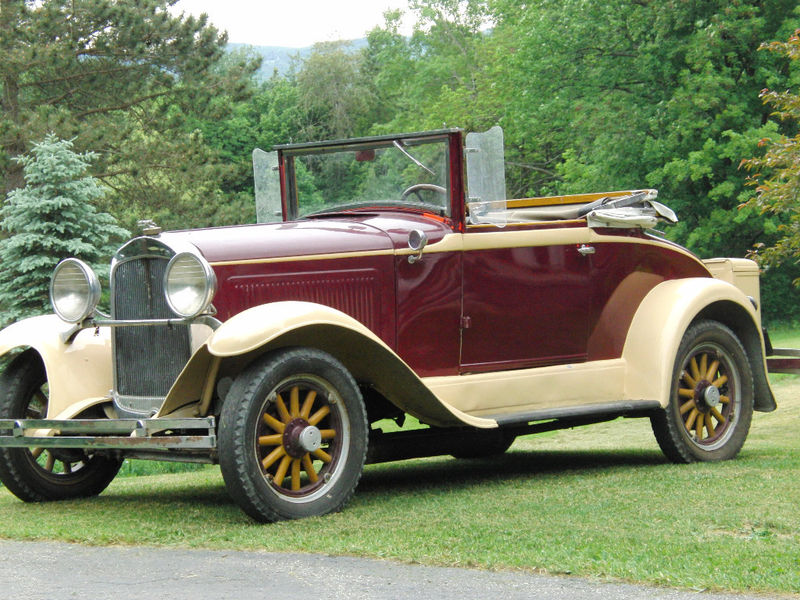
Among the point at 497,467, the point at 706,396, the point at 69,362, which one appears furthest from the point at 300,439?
the point at 706,396

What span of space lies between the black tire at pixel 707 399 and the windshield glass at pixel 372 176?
2012mm

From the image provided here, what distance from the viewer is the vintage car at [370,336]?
18.9 ft

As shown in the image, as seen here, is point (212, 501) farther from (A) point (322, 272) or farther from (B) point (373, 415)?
(A) point (322, 272)

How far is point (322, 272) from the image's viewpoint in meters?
6.33

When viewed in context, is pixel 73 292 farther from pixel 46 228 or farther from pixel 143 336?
pixel 46 228

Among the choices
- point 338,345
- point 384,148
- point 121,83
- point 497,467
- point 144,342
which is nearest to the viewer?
point 338,345

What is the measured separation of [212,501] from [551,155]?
3786 centimetres

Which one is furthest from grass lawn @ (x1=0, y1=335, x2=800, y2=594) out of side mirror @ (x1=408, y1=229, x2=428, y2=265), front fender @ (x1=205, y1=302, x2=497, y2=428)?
side mirror @ (x1=408, y1=229, x2=428, y2=265)

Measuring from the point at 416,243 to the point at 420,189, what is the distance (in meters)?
0.74

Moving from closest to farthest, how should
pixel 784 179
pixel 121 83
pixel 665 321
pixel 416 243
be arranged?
1. pixel 416 243
2. pixel 665 321
3. pixel 784 179
4. pixel 121 83

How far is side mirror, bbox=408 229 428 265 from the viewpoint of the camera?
21.5ft

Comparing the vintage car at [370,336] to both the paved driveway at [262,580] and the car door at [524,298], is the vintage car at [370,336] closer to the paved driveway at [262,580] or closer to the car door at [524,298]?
the car door at [524,298]

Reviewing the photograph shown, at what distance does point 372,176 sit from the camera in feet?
24.2

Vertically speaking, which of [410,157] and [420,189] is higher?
[410,157]
